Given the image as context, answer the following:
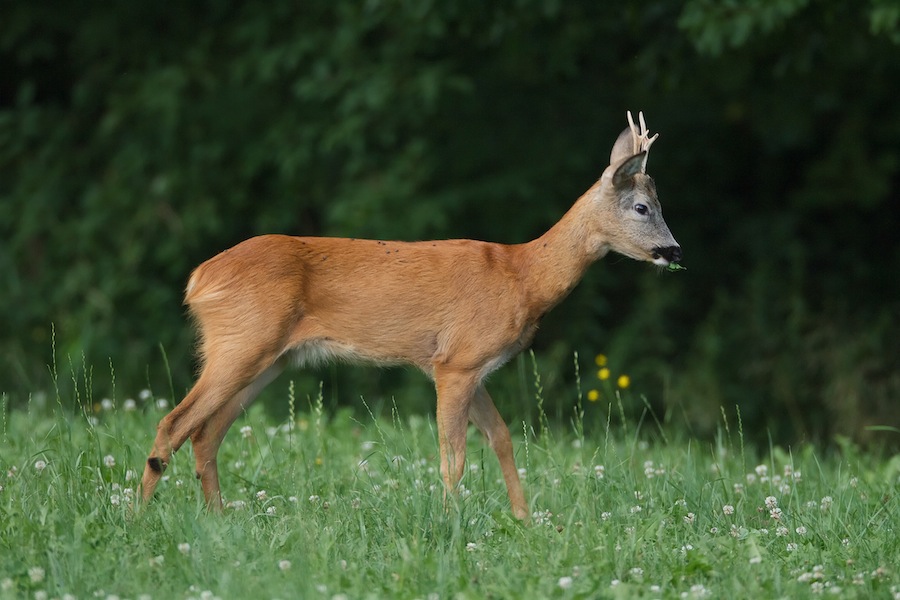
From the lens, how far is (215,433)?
19.1ft

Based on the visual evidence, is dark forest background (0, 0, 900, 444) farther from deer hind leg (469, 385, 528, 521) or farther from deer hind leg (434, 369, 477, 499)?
deer hind leg (434, 369, 477, 499)

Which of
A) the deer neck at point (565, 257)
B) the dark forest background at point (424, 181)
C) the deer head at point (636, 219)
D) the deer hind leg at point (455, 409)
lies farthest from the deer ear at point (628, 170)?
the dark forest background at point (424, 181)

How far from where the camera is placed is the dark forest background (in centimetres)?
1080

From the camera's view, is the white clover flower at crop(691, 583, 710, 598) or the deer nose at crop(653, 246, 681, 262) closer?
the white clover flower at crop(691, 583, 710, 598)

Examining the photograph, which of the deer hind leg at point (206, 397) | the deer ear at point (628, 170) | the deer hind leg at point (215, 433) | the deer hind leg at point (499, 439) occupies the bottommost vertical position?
the deer hind leg at point (499, 439)

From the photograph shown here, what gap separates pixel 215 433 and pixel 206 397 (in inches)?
11.1

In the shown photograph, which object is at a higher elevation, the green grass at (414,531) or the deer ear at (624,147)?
the deer ear at (624,147)

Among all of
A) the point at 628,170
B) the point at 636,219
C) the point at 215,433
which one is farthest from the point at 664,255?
the point at 215,433

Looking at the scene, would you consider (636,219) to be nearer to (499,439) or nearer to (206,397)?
(499,439)

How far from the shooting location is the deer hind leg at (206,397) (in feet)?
18.2

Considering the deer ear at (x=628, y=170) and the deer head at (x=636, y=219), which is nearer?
the deer ear at (x=628, y=170)

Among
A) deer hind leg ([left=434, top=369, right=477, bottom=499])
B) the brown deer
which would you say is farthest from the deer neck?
deer hind leg ([left=434, top=369, right=477, bottom=499])

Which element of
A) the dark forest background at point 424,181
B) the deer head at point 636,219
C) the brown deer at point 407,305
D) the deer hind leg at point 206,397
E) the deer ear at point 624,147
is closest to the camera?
the deer hind leg at point 206,397

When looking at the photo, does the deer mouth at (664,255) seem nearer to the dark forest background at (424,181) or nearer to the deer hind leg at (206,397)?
the deer hind leg at (206,397)
